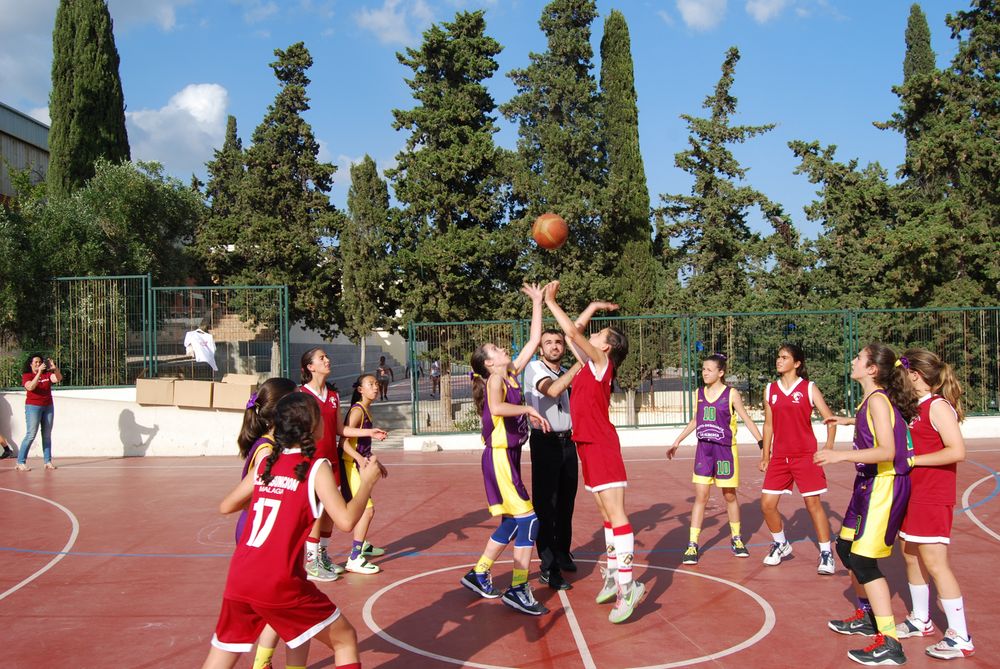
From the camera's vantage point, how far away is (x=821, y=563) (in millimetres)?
6348

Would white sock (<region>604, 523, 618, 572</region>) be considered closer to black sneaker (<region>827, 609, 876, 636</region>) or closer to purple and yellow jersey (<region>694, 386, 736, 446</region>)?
black sneaker (<region>827, 609, 876, 636</region>)

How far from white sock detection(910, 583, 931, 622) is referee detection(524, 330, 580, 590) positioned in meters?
2.41

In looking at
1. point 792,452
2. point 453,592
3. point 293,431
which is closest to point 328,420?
point 453,592

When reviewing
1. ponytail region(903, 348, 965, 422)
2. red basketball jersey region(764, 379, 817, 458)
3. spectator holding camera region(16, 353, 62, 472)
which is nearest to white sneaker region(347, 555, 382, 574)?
red basketball jersey region(764, 379, 817, 458)

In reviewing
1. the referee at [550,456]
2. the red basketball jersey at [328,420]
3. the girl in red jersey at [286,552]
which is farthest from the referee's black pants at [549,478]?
the girl in red jersey at [286,552]

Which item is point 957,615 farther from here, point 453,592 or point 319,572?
point 319,572

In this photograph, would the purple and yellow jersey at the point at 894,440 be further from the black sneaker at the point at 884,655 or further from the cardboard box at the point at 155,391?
the cardboard box at the point at 155,391

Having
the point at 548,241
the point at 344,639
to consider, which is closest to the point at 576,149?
the point at 548,241

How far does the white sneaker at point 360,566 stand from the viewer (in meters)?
6.53

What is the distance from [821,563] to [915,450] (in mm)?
2043

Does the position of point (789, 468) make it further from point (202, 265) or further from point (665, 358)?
point (202, 265)

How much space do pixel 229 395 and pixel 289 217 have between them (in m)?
12.2

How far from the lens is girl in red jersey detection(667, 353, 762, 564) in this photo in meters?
6.84

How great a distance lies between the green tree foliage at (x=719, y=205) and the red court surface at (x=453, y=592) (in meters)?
13.4
